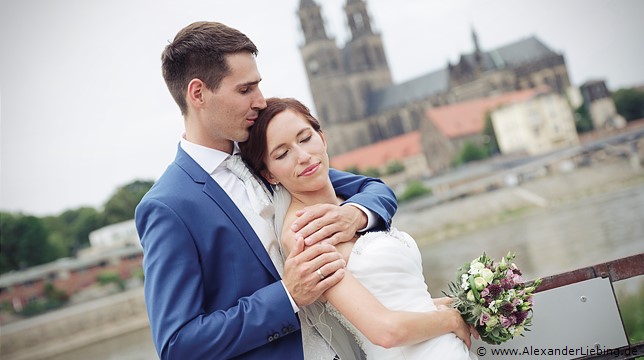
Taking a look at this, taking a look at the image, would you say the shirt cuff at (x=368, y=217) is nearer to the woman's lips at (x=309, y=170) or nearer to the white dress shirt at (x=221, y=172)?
the white dress shirt at (x=221, y=172)

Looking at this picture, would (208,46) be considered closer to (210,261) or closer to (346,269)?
(210,261)

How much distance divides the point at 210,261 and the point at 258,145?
0.31 meters

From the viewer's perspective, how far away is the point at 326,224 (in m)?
→ 1.54

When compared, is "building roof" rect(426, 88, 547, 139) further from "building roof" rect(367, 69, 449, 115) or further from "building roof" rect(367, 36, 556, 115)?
"building roof" rect(367, 69, 449, 115)

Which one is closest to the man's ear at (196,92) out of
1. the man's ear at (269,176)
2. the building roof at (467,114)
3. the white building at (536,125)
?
the man's ear at (269,176)

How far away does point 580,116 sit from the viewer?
4053cm

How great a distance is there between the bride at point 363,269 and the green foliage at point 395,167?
1525 inches

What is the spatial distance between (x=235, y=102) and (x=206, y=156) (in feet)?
0.51

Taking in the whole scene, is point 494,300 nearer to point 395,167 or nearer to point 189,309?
point 189,309

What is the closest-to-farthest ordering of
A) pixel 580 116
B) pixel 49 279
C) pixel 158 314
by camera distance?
pixel 158 314
pixel 49 279
pixel 580 116

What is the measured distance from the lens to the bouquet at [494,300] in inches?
62.5

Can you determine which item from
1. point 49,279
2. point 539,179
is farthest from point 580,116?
point 49,279

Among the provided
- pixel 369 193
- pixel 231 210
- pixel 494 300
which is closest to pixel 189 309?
pixel 231 210

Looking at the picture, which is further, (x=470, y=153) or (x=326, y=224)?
(x=470, y=153)
